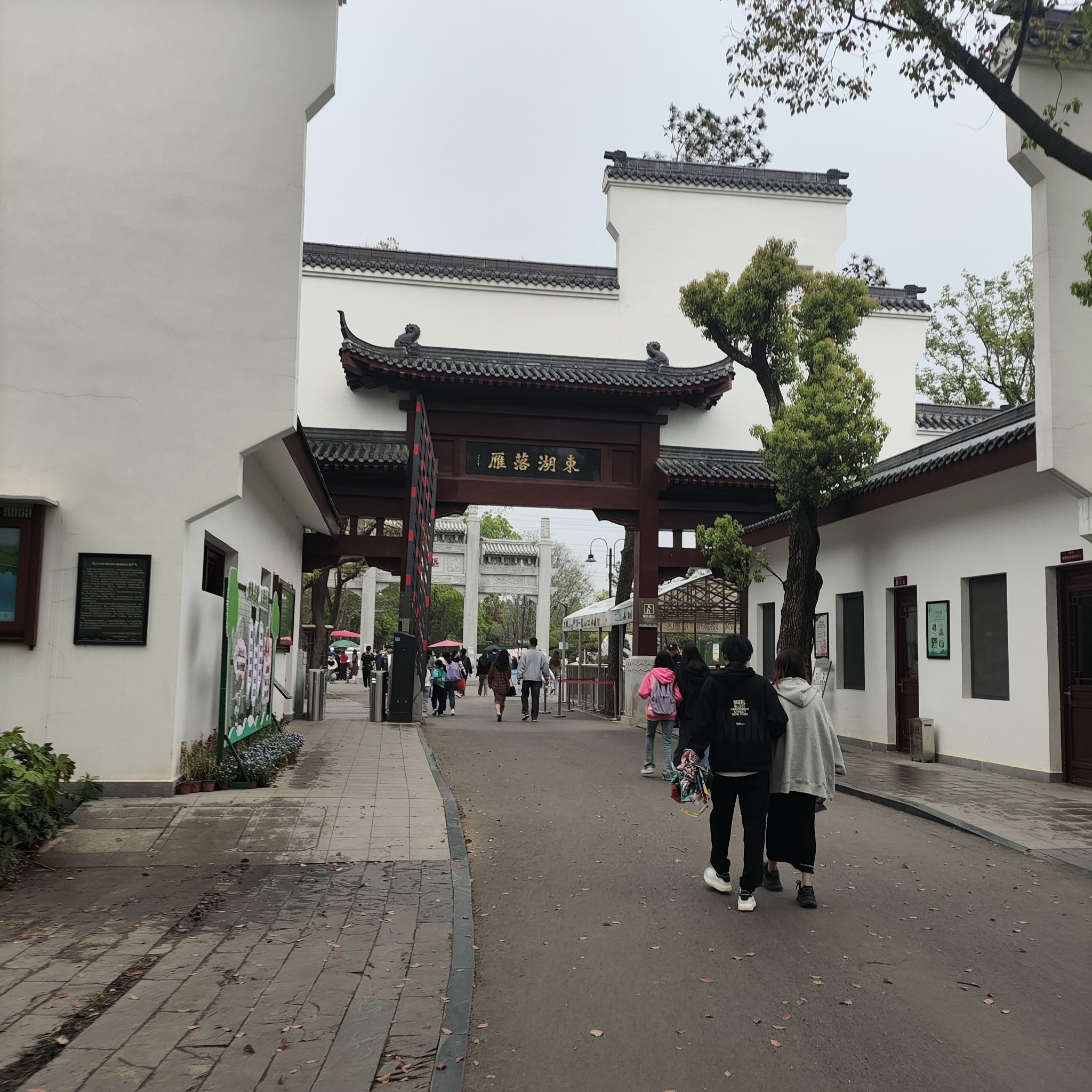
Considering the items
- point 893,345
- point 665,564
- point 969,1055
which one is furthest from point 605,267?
point 969,1055

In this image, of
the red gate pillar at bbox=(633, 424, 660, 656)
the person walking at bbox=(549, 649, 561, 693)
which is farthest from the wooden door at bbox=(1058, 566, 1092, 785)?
the person walking at bbox=(549, 649, 561, 693)

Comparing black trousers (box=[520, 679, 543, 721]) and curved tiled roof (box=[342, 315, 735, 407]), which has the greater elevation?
curved tiled roof (box=[342, 315, 735, 407])

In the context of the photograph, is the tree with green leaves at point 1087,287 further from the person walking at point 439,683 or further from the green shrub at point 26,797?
the person walking at point 439,683

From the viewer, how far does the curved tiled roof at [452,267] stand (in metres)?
27.4

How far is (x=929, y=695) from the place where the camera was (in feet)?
50.1

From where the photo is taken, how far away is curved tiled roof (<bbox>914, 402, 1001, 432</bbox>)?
28.9 metres

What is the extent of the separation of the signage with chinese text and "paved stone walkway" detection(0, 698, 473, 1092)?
44.6 feet

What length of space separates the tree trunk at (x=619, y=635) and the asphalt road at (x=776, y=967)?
1524 centimetres

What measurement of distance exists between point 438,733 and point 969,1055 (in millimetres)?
15394

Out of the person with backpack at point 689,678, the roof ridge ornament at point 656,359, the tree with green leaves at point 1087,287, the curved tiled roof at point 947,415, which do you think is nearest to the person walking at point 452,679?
the roof ridge ornament at point 656,359

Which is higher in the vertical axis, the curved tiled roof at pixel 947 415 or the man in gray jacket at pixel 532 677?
the curved tiled roof at pixel 947 415

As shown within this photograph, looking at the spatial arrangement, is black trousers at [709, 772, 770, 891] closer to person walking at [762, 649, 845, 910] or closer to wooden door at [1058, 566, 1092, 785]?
person walking at [762, 649, 845, 910]

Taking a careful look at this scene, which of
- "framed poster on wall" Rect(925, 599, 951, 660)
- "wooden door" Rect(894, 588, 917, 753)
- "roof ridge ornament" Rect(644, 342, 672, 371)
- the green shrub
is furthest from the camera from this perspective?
"roof ridge ornament" Rect(644, 342, 672, 371)

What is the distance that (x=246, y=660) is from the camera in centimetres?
1195
